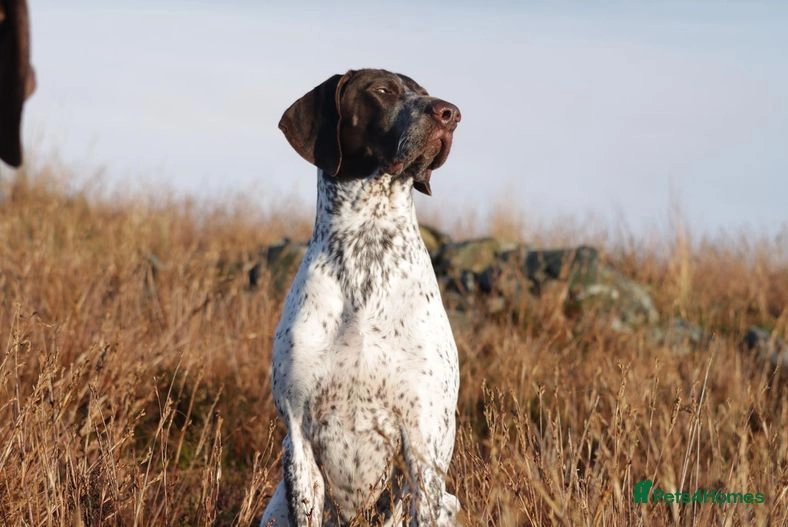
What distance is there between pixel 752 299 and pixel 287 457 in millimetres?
8198

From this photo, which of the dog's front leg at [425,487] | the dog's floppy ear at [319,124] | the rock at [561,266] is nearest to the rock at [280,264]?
the rock at [561,266]

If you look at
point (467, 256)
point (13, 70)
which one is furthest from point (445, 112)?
point (467, 256)

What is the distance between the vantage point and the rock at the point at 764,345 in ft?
26.8

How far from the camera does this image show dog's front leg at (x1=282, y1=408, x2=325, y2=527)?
11.7ft

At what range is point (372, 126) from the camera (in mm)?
3977

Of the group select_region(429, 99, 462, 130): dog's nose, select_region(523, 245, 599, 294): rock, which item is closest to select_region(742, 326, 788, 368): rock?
select_region(523, 245, 599, 294): rock

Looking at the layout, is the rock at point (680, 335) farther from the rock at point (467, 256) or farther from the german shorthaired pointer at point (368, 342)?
the german shorthaired pointer at point (368, 342)

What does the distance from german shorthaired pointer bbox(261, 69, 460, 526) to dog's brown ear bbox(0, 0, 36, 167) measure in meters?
1.95

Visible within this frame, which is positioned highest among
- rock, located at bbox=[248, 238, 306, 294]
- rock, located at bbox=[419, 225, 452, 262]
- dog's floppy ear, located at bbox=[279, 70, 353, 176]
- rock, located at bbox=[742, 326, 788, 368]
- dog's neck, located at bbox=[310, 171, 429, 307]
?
dog's floppy ear, located at bbox=[279, 70, 353, 176]

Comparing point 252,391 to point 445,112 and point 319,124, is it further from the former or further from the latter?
point 445,112

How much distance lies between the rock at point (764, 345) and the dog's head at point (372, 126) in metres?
4.86

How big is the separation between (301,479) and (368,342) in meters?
0.55

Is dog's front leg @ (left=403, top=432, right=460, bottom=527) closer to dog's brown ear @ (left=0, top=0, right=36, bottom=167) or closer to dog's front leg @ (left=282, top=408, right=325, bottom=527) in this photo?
dog's front leg @ (left=282, top=408, right=325, bottom=527)

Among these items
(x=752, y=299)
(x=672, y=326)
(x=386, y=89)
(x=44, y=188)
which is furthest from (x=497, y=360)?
(x=44, y=188)
